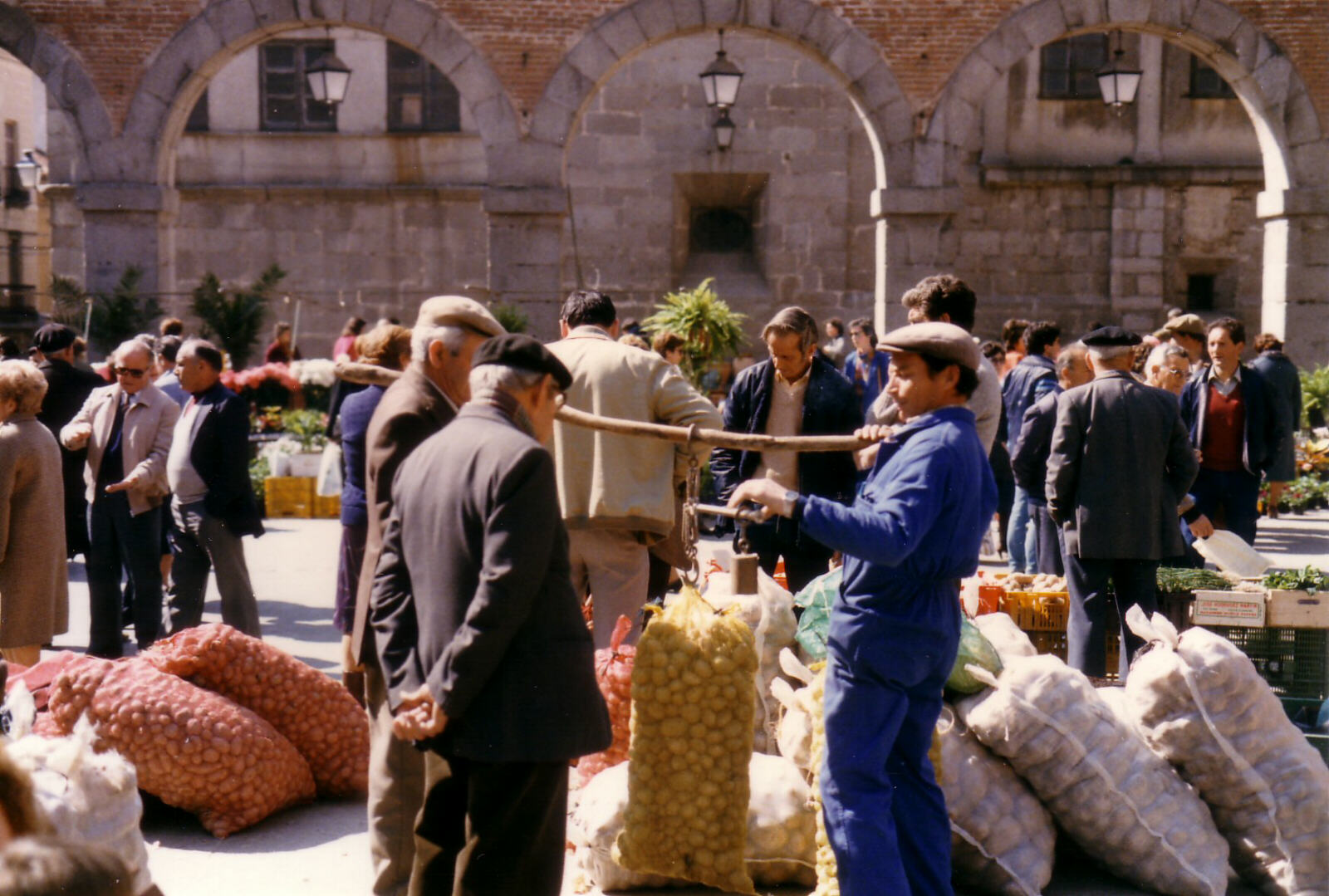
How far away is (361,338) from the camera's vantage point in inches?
245

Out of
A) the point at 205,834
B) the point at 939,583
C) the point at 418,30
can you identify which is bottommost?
the point at 205,834

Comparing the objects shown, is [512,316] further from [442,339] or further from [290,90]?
[290,90]

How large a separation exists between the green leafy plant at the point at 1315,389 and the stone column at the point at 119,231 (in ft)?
39.4

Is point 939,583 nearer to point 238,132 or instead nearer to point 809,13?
point 809,13

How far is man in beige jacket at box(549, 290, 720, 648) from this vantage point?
19.0ft

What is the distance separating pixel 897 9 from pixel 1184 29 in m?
2.89

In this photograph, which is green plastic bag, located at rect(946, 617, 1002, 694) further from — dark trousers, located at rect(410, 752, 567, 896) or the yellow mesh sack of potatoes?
dark trousers, located at rect(410, 752, 567, 896)

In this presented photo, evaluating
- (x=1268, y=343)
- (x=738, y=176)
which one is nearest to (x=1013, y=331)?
(x=1268, y=343)

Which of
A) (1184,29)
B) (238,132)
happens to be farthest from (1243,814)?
(238,132)

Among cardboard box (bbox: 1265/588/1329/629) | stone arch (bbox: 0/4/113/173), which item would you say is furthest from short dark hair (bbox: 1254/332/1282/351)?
stone arch (bbox: 0/4/113/173)

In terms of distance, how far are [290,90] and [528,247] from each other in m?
9.86

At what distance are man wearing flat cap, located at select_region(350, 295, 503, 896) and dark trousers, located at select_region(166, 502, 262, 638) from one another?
3067mm

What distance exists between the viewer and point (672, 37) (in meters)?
14.6

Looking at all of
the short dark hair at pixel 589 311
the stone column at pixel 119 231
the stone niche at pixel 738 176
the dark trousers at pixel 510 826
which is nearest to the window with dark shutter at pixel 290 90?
the stone niche at pixel 738 176
